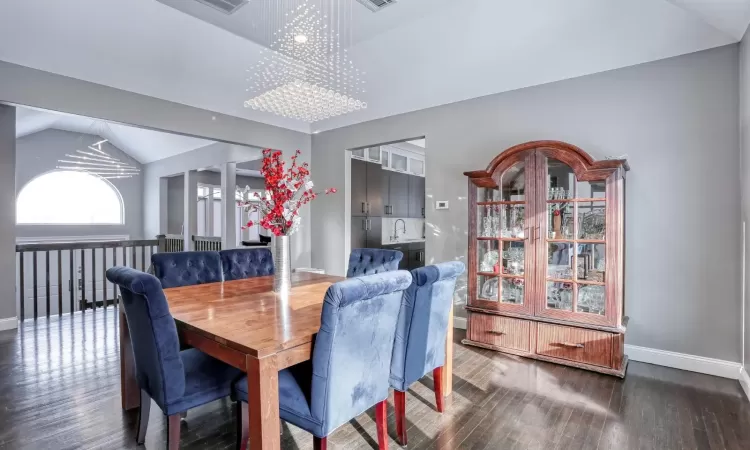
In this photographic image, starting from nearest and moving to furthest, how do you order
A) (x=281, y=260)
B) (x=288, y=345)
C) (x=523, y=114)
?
(x=288, y=345), (x=281, y=260), (x=523, y=114)

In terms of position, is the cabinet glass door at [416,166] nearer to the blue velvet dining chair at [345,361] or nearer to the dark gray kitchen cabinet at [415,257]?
the dark gray kitchen cabinet at [415,257]

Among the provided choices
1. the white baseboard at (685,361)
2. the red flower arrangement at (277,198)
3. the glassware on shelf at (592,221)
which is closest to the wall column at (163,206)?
the red flower arrangement at (277,198)

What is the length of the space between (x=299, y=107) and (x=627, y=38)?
279cm

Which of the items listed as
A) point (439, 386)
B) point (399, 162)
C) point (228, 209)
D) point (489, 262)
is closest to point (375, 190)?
point (399, 162)

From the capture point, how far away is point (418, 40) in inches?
141

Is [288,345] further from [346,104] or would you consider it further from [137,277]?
[346,104]

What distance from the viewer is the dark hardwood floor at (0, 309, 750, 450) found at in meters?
2.12

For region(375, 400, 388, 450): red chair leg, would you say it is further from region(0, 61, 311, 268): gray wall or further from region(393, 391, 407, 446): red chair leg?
region(0, 61, 311, 268): gray wall

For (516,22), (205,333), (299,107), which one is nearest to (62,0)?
(299,107)

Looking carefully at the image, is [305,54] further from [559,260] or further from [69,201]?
[69,201]

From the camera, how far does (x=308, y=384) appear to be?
1740mm

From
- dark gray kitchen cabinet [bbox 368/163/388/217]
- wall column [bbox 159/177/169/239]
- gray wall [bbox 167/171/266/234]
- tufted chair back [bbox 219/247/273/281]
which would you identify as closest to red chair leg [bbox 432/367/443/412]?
tufted chair back [bbox 219/247/273/281]

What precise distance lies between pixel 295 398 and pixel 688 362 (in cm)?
332

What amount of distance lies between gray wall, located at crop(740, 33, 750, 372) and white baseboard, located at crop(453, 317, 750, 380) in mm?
140
